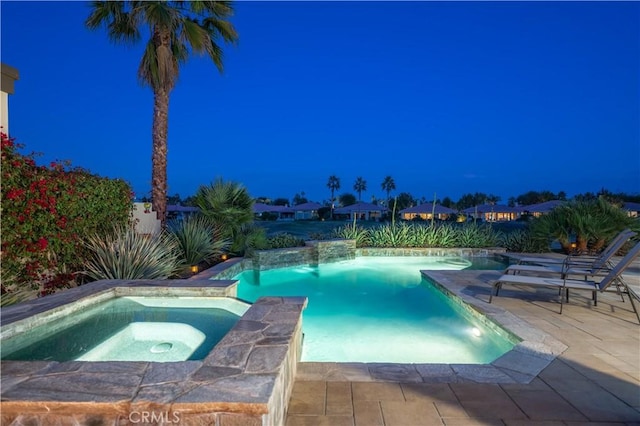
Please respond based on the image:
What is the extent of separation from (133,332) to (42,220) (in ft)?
7.83

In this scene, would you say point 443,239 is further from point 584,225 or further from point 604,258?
point 604,258

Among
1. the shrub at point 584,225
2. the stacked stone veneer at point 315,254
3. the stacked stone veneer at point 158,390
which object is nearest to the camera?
the stacked stone veneer at point 158,390

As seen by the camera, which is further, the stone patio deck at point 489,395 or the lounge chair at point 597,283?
the lounge chair at point 597,283

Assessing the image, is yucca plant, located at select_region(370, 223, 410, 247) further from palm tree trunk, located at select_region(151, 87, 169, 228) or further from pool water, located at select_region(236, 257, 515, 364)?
palm tree trunk, located at select_region(151, 87, 169, 228)

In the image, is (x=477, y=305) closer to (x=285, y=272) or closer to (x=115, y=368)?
(x=115, y=368)

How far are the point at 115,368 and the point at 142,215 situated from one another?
7.08 meters

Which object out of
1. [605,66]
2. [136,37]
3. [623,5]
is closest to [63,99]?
[136,37]

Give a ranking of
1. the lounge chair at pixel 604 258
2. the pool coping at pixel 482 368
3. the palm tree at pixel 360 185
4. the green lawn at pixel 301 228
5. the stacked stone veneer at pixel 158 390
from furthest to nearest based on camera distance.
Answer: the palm tree at pixel 360 185
the green lawn at pixel 301 228
the lounge chair at pixel 604 258
the pool coping at pixel 482 368
the stacked stone veneer at pixel 158 390

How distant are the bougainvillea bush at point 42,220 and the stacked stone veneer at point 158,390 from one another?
294 centimetres

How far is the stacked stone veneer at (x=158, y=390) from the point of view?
1557 mm

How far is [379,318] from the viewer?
5.45 metres

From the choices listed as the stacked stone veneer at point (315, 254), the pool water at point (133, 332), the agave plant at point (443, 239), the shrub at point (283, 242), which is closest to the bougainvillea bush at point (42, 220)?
the pool water at point (133, 332)

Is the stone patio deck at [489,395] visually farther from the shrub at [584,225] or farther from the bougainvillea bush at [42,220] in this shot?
the shrub at [584,225]

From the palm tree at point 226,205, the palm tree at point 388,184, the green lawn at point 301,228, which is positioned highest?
the palm tree at point 388,184
